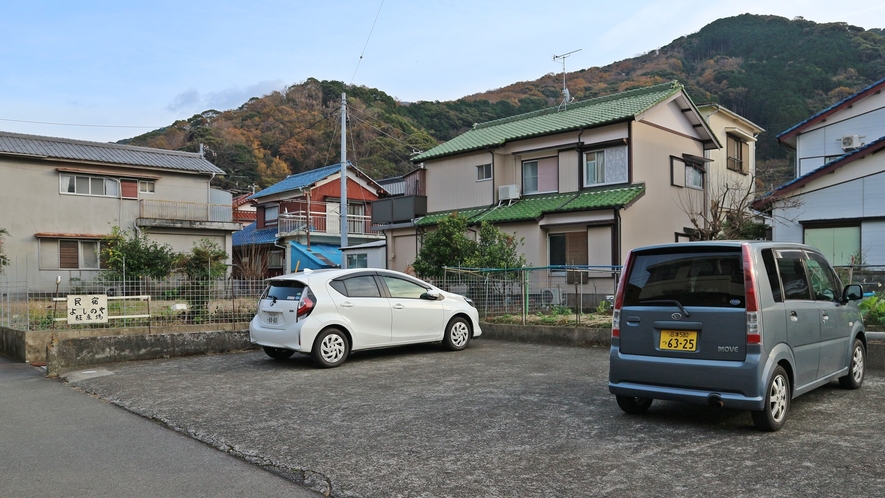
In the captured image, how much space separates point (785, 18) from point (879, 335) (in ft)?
218

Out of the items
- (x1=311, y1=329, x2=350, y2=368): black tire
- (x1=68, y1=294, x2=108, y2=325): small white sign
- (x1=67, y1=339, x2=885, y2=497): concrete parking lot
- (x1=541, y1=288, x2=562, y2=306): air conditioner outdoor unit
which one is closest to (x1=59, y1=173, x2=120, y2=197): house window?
(x1=68, y1=294, x2=108, y2=325): small white sign

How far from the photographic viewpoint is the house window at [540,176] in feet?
74.8

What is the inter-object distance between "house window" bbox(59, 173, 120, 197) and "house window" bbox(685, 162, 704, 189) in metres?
23.1

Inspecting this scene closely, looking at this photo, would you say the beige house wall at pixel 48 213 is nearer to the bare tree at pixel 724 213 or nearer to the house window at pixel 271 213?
the house window at pixel 271 213

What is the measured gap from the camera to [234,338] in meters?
12.2

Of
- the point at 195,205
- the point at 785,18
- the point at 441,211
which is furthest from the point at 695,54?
the point at 195,205

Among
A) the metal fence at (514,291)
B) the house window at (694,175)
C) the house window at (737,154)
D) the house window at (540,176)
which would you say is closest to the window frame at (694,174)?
the house window at (694,175)

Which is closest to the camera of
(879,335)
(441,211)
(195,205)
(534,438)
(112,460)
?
(112,460)

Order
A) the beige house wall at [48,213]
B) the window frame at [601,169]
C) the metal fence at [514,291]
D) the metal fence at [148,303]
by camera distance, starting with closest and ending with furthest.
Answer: the metal fence at [148,303], the metal fence at [514,291], the window frame at [601,169], the beige house wall at [48,213]

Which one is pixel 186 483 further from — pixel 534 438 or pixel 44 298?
pixel 44 298

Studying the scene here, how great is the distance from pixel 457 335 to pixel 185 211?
21892 mm

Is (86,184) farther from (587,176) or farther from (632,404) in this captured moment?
(632,404)

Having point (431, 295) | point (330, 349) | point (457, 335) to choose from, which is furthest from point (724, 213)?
point (330, 349)

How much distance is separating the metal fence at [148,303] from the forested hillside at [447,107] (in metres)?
30.6
